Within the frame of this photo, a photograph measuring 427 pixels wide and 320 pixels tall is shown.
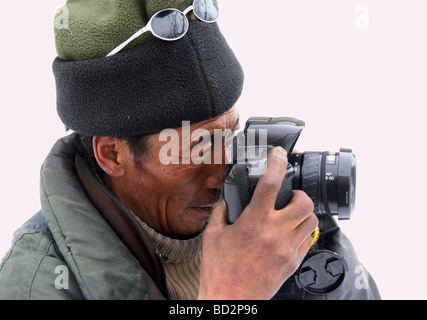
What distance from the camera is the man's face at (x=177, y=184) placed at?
0.93 m

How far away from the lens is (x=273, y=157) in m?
0.80

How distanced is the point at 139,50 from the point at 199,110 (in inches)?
5.3

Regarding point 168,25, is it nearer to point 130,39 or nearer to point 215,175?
point 130,39

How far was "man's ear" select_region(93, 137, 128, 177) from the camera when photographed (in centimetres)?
94

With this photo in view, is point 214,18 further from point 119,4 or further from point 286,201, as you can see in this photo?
point 286,201

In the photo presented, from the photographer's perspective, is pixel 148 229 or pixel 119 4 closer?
pixel 119 4

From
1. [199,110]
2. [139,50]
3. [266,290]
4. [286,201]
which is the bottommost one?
[266,290]

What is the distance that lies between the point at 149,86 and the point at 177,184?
7.9 inches

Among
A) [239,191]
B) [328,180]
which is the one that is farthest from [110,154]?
[328,180]

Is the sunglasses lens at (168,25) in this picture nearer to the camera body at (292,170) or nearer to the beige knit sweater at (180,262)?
the camera body at (292,170)

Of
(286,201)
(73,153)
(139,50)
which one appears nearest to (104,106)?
(139,50)

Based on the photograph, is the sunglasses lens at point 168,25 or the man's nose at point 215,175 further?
the man's nose at point 215,175

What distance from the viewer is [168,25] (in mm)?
842

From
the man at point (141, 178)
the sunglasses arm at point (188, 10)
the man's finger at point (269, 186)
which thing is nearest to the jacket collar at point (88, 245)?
the man at point (141, 178)
